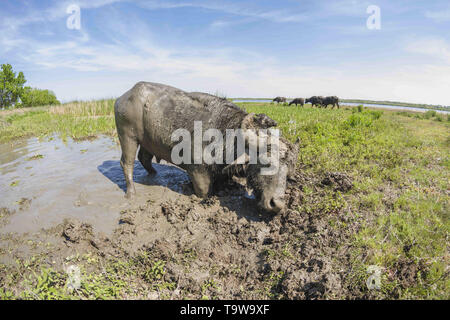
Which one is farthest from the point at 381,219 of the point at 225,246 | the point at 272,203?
the point at 225,246

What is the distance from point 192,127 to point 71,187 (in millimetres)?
3298

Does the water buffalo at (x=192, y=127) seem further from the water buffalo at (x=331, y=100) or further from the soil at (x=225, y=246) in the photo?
the water buffalo at (x=331, y=100)

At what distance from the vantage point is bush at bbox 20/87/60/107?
42.2m

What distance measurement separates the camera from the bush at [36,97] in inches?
1661

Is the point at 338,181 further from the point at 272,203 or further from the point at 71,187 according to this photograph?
the point at 71,187

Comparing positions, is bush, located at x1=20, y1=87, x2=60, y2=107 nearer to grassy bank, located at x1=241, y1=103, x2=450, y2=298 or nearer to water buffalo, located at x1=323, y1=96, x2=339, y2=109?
water buffalo, located at x1=323, y1=96, x2=339, y2=109

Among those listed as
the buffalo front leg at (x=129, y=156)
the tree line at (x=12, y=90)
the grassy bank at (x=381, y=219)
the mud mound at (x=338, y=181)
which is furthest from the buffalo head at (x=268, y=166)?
the tree line at (x=12, y=90)

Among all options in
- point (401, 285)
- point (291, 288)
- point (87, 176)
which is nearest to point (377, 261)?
point (401, 285)

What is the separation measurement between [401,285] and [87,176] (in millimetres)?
6303

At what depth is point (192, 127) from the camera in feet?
13.1

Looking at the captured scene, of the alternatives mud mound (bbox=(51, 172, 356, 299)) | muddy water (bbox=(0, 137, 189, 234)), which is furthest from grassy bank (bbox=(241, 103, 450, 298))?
muddy water (bbox=(0, 137, 189, 234))

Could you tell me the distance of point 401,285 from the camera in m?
2.22

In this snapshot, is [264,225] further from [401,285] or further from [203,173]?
[401,285]

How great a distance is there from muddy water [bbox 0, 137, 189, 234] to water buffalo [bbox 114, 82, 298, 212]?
1.88 feet
